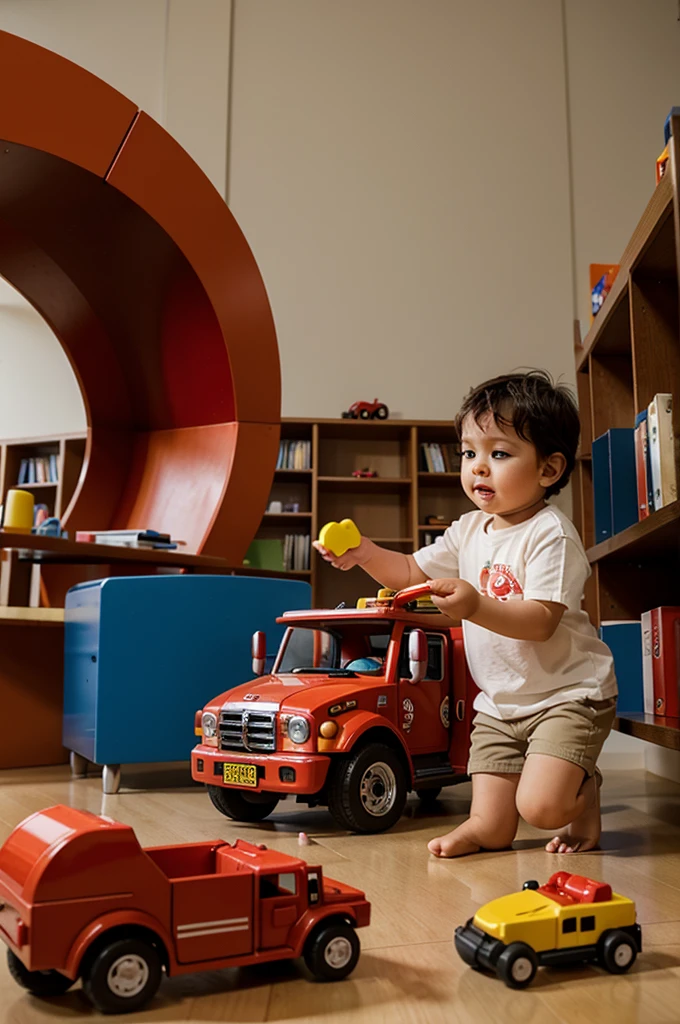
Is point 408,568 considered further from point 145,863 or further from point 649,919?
point 145,863

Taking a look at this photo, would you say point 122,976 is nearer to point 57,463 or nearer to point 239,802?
point 239,802

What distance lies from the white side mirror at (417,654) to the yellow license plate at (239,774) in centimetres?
41

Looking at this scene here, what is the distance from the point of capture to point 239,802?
2.02 m

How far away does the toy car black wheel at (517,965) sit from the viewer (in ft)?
3.12

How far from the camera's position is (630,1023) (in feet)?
2.83

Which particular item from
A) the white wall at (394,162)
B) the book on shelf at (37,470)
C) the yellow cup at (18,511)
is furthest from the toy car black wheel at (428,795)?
the book on shelf at (37,470)

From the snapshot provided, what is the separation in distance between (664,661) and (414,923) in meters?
1.38

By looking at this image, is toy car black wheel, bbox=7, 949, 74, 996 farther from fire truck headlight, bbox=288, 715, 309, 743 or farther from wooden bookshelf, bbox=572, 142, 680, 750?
wooden bookshelf, bbox=572, 142, 680, 750

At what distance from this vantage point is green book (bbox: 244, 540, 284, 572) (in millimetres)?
3826

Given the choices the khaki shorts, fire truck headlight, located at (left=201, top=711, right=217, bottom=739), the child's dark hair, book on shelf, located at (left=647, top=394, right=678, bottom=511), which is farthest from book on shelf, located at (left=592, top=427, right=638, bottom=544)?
fire truck headlight, located at (left=201, top=711, right=217, bottom=739)

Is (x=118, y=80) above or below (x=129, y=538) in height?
above

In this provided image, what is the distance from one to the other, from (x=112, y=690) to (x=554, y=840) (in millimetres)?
1136

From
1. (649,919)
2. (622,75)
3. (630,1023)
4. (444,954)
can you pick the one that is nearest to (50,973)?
(444,954)

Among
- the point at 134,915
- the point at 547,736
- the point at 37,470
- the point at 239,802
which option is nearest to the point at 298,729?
the point at 239,802
